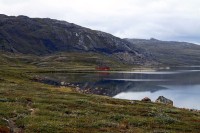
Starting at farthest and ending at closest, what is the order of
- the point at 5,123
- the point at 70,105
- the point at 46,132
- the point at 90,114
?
the point at 70,105 < the point at 90,114 < the point at 5,123 < the point at 46,132

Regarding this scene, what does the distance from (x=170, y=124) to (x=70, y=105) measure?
1712 centimetres


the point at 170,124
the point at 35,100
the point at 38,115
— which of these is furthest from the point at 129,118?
the point at 35,100

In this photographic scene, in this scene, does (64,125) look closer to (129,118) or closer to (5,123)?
(5,123)

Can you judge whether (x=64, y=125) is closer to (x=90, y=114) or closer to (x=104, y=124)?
(x=104, y=124)

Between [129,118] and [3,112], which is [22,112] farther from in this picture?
[129,118]

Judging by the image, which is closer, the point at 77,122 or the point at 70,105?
the point at 77,122

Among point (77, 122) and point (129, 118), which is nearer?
point (77, 122)

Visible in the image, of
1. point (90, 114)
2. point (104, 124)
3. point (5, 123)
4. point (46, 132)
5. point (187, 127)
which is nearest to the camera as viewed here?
point (46, 132)

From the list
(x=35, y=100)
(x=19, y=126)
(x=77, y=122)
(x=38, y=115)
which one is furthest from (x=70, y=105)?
(x=19, y=126)

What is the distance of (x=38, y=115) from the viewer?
39.5 metres

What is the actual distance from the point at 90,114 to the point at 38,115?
6.91 m

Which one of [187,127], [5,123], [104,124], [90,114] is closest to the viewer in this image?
[5,123]

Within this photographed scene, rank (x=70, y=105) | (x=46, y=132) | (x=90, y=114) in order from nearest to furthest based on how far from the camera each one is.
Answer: (x=46, y=132)
(x=90, y=114)
(x=70, y=105)

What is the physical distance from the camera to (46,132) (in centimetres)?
3030
